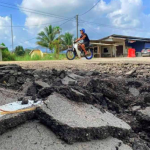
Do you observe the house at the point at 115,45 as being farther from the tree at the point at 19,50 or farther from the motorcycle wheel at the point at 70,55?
the tree at the point at 19,50

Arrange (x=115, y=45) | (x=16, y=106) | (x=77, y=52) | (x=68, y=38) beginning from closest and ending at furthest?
(x=16, y=106) < (x=77, y=52) < (x=115, y=45) < (x=68, y=38)

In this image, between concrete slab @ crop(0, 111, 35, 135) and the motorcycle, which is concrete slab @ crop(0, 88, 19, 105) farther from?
the motorcycle

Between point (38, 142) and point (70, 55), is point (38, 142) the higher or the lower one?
the lower one

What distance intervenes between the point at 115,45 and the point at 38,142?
100 ft

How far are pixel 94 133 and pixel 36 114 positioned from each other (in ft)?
1.87

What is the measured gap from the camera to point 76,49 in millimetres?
12172

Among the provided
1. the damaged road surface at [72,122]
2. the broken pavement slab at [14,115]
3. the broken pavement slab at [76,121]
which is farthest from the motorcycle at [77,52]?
the broken pavement slab at [14,115]

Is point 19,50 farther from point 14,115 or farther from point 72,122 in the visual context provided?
point 72,122

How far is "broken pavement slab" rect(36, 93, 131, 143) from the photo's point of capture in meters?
1.78

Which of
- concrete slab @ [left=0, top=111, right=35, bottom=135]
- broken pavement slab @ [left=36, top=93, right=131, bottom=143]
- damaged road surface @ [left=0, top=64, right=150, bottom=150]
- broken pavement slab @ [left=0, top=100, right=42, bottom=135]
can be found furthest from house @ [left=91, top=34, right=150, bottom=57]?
concrete slab @ [left=0, top=111, right=35, bottom=135]

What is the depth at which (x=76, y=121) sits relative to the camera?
193cm

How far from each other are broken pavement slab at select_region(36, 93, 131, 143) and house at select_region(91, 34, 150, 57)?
27819 millimetres

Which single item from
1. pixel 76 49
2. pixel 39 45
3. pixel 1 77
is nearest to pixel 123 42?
pixel 39 45

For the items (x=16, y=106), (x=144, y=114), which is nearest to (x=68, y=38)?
(x=144, y=114)
